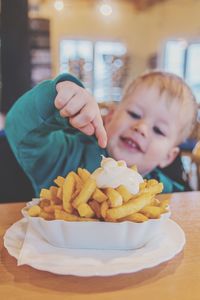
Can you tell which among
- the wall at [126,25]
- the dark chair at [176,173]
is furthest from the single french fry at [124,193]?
the wall at [126,25]

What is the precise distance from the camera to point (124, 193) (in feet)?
1.49

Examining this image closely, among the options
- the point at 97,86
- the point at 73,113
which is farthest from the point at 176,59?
the point at 73,113

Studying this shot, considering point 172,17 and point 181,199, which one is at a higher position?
point 172,17

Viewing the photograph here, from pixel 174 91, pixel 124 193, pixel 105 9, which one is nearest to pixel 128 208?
pixel 124 193

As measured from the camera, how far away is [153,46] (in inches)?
259

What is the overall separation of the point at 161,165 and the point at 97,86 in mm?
5771

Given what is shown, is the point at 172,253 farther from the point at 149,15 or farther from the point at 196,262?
the point at 149,15

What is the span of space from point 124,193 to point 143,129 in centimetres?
43

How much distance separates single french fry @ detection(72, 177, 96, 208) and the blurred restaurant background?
5213 millimetres

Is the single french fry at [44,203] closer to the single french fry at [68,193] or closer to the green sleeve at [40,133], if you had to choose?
the single french fry at [68,193]

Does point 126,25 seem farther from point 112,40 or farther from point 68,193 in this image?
point 68,193

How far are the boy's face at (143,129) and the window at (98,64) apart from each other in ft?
18.1

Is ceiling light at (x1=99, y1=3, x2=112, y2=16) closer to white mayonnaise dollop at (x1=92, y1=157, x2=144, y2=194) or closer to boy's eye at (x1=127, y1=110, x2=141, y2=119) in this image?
boy's eye at (x1=127, y1=110, x2=141, y2=119)

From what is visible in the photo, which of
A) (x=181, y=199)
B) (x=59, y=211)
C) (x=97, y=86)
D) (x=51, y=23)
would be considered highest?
(x=51, y=23)
